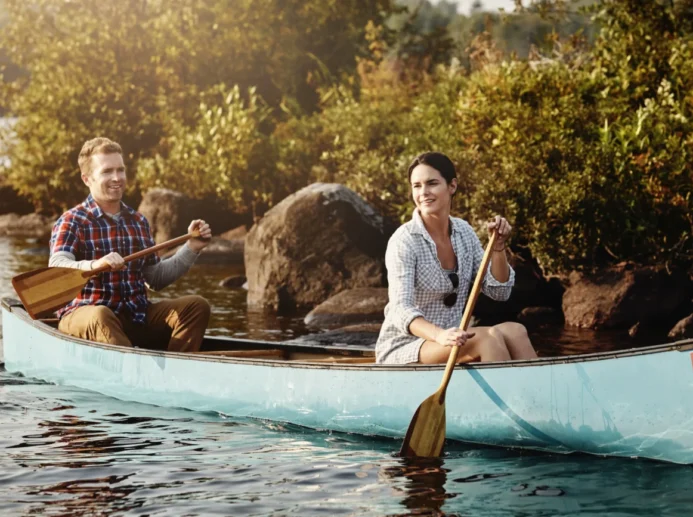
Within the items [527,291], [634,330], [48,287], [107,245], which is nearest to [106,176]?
[107,245]

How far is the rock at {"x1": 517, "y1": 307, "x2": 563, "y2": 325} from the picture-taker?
11.8 metres

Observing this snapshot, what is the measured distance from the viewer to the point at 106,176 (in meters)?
7.29

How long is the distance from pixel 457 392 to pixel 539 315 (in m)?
6.35

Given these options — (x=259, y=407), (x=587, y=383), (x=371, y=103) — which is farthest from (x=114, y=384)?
(x=371, y=103)

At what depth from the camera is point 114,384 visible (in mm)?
7531

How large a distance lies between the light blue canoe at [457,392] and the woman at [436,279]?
0.15 meters

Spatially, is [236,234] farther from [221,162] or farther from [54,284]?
[54,284]

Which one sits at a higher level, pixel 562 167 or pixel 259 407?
pixel 562 167

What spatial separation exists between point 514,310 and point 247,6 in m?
12.4

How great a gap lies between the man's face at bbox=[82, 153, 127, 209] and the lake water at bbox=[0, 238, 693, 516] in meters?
1.41

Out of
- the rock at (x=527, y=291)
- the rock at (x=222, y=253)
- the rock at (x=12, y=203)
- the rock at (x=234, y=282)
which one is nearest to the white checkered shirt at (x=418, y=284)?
the rock at (x=527, y=291)

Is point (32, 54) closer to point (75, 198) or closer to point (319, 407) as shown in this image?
point (75, 198)

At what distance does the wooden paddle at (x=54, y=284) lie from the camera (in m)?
7.14

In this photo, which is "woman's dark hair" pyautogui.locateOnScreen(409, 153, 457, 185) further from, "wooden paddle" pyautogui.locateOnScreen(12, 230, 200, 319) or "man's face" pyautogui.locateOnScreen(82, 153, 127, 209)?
"man's face" pyautogui.locateOnScreen(82, 153, 127, 209)
